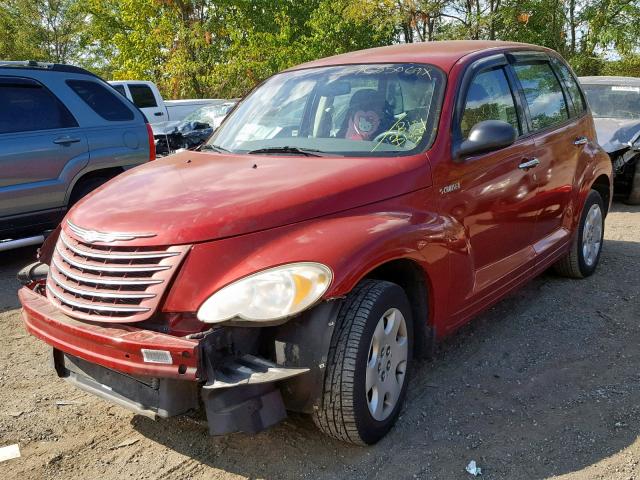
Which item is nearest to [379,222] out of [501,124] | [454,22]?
[501,124]

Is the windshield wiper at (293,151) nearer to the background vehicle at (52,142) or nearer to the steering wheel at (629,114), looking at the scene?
the background vehicle at (52,142)

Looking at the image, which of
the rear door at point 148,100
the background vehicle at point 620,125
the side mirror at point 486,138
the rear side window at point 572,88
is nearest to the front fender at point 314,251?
the side mirror at point 486,138

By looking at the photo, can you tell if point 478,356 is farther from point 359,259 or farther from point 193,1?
point 193,1

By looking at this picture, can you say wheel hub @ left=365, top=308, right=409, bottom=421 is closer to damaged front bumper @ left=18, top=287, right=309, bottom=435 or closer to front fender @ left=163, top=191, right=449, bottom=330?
front fender @ left=163, top=191, right=449, bottom=330

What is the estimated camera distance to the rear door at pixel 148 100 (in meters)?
16.4

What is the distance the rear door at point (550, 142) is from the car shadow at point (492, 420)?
717mm

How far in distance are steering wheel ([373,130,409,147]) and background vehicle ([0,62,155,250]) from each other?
386 centimetres

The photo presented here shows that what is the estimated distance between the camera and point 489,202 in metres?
3.75

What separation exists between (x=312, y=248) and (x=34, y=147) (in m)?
4.40

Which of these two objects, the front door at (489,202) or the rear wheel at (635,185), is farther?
the rear wheel at (635,185)

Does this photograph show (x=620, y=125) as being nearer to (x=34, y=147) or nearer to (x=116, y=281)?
(x=34, y=147)

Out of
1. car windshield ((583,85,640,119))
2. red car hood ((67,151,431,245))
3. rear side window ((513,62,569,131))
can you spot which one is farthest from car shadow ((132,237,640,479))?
car windshield ((583,85,640,119))

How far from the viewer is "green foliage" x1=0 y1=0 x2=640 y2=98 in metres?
17.3

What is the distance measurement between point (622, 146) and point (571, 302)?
13.2ft
